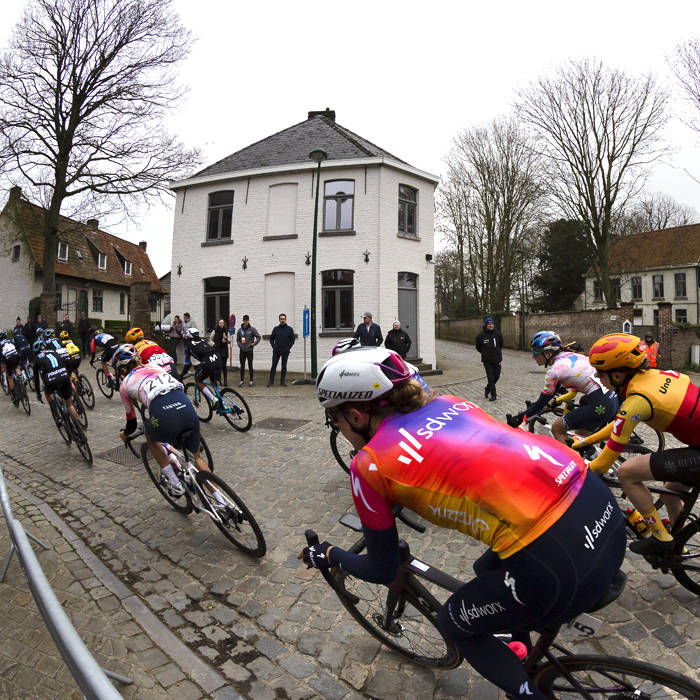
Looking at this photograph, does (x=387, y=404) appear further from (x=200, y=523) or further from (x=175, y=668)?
(x=200, y=523)

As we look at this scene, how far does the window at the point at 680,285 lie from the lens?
138 feet

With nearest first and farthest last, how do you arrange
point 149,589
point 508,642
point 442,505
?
point 442,505
point 508,642
point 149,589

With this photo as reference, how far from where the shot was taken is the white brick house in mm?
17484

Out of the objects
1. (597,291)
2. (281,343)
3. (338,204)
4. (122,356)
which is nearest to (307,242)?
(338,204)

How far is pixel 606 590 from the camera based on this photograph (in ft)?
5.43

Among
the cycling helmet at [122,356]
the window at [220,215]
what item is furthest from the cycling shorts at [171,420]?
the window at [220,215]

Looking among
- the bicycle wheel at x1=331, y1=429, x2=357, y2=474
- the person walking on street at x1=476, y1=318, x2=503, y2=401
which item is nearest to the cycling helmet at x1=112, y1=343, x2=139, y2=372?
the bicycle wheel at x1=331, y1=429, x2=357, y2=474

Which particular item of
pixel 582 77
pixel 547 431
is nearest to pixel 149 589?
pixel 547 431

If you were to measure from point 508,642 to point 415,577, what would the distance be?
499mm

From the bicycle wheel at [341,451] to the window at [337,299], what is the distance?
36.9 feet

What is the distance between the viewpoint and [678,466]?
300 cm

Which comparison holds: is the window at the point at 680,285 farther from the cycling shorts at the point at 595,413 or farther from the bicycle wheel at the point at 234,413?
the bicycle wheel at the point at 234,413

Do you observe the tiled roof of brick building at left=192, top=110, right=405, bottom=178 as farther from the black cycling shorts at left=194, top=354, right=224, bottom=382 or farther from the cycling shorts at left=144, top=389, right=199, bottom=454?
the cycling shorts at left=144, top=389, right=199, bottom=454

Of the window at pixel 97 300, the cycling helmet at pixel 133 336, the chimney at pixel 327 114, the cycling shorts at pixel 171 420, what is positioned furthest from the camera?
the window at pixel 97 300
